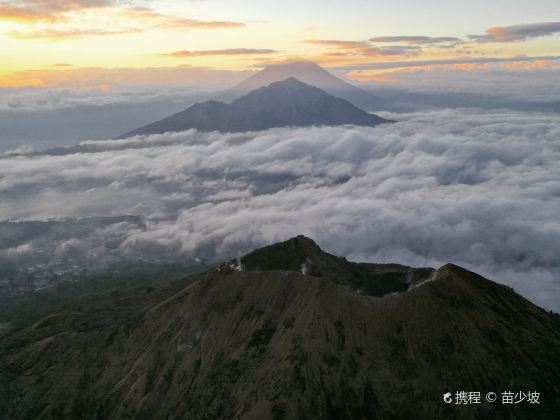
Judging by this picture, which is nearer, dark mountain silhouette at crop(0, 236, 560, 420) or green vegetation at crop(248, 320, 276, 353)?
dark mountain silhouette at crop(0, 236, 560, 420)

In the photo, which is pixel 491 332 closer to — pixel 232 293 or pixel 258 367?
pixel 258 367

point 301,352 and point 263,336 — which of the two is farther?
point 263,336

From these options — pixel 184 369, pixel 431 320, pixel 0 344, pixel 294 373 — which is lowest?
pixel 0 344

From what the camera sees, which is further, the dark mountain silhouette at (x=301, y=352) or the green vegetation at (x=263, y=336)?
the green vegetation at (x=263, y=336)

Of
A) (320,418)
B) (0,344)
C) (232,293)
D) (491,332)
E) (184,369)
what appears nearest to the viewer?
(320,418)

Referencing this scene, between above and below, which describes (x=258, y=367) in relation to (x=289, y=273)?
below

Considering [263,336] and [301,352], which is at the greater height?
[301,352]

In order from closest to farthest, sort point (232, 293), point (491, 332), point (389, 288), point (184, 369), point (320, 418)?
point (320, 418) < point (491, 332) < point (184, 369) < point (232, 293) < point (389, 288)

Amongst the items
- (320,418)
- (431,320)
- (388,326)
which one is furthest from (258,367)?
(431,320)
